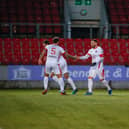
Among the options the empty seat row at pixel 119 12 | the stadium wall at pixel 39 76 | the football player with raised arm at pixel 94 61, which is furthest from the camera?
the empty seat row at pixel 119 12

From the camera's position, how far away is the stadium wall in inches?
826

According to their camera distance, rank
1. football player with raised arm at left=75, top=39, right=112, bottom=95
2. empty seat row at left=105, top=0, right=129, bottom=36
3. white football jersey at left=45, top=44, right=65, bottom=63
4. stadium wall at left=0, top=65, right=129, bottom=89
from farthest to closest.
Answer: empty seat row at left=105, top=0, right=129, bottom=36
stadium wall at left=0, top=65, right=129, bottom=89
football player with raised arm at left=75, top=39, right=112, bottom=95
white football jersey at left=45, top=44, right=65, bottom=63

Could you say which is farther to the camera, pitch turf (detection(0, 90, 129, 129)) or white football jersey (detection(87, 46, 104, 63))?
white football jersey (detection(87, 46, 104, 63))

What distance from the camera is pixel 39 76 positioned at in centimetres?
2119

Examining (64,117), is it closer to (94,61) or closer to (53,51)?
(53,51)

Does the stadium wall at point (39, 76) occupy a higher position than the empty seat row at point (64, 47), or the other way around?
the empty seat row at point (64, 47)

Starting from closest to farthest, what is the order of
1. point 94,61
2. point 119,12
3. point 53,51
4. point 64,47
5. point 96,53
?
1. point 53,51
2. point 96,53
3. point 94,61
4. point 64,47
5. point 119,12

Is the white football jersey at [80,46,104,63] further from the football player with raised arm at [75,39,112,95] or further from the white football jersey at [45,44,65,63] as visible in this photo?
the white football jersey at [45,44,65,63]

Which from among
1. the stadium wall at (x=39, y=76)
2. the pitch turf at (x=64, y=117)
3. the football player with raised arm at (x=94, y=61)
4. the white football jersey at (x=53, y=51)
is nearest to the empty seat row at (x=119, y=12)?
the stadium wall at (x=39, y=76)

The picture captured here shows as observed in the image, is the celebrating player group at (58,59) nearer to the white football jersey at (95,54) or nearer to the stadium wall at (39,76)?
the white football jersey at (95,54)

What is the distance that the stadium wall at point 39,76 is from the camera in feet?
68.8

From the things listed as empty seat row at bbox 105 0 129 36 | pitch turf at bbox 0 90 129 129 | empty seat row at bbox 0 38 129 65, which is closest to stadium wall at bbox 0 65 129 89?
empty seat row at bbox 0 38 129 65

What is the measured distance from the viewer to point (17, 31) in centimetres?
2495

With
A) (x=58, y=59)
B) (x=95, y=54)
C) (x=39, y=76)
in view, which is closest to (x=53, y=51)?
(x=58, y=59)
